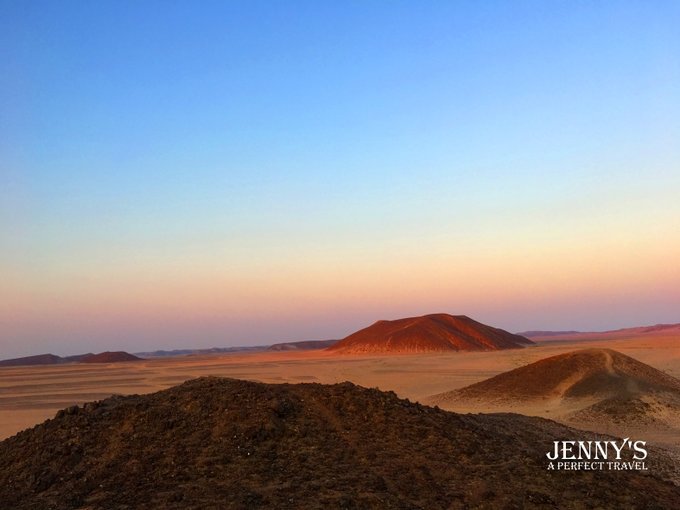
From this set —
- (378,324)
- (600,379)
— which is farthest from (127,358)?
(600,379)

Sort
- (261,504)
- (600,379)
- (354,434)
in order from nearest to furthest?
(261,504)
(354,434)
(600,379)

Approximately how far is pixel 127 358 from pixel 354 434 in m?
125

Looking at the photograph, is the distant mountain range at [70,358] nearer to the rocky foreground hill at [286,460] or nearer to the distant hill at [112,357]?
the distant hill at [112,357]

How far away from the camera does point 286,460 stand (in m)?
9.33

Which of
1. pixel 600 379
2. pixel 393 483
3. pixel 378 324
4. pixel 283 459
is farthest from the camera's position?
pixel 378 324

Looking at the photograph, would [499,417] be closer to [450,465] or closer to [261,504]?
[450,465]

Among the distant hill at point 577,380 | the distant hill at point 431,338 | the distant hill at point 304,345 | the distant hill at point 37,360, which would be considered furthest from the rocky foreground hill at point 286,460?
the distant hill at point 304,345

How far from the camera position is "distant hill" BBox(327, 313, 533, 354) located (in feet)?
307

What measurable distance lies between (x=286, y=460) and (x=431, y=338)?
88149 mm

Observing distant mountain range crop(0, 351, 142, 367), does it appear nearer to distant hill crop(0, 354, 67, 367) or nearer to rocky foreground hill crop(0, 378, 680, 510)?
distant hill crop(0, 354, 67, 367)

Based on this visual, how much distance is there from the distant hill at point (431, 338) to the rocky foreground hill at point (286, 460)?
81.0 metres

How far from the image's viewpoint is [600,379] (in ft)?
76.9

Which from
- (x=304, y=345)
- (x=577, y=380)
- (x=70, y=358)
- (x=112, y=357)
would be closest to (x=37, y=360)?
(x=70, y=358)

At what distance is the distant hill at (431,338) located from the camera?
93438mm
